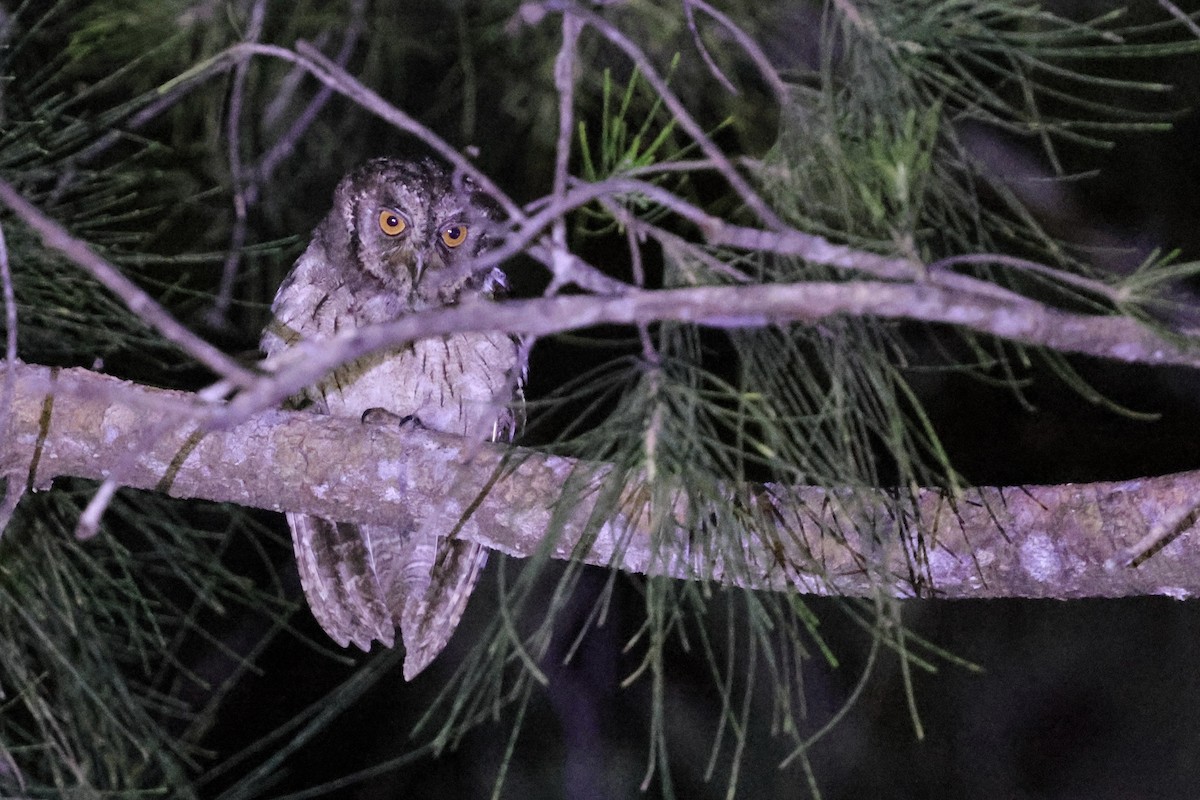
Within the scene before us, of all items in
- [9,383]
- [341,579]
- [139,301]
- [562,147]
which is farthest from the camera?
[341,579]

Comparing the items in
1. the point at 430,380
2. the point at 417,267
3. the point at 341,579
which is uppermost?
the point at 417,267

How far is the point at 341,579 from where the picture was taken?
2029mm

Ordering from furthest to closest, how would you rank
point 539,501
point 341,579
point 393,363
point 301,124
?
point 341,579, point 393,363, point 539,501, point 301,124

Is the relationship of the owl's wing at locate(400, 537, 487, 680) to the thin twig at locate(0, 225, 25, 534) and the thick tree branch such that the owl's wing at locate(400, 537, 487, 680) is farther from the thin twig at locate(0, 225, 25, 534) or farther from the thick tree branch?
the thin twig at locate(0, 225, 25, 534)

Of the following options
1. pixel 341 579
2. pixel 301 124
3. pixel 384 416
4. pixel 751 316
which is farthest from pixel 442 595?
pixel 751 316

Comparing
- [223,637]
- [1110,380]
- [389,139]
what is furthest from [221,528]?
[1110,380]

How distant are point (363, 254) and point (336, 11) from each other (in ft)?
1.44

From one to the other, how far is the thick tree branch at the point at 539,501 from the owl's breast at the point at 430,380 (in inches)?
18.3

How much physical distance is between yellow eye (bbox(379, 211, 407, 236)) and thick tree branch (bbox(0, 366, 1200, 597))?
0.62m

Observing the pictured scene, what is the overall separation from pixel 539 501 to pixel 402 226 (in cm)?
82

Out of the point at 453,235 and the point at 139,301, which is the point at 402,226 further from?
the point at 139,301

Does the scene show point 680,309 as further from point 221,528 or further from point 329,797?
point 329,797

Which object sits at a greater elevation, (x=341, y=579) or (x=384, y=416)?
(x=384, y=416)

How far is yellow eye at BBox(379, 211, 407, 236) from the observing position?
1997 mm
